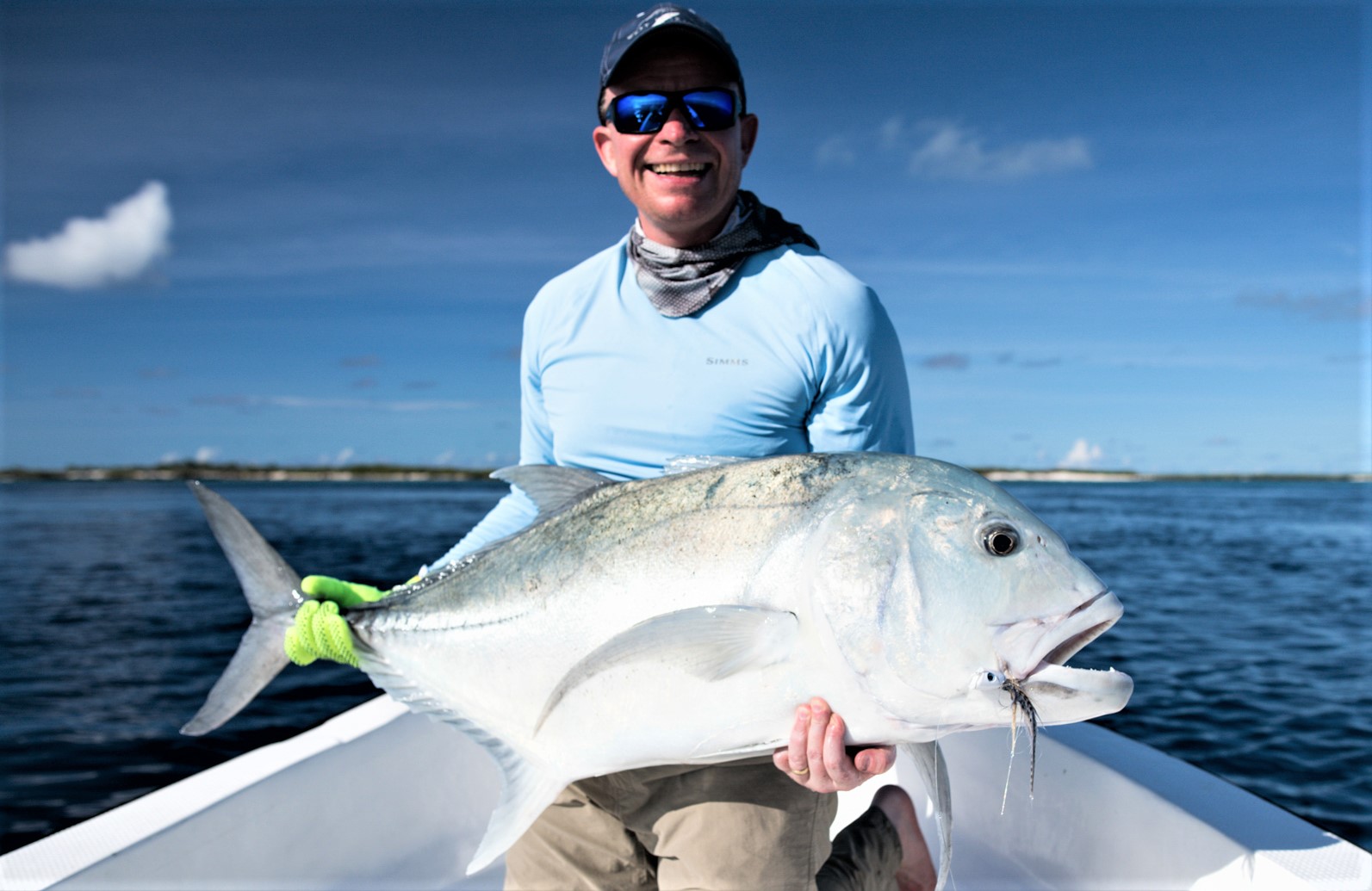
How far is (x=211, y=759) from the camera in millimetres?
8062

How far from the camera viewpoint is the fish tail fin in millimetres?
2297

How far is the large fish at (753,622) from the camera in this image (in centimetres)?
165

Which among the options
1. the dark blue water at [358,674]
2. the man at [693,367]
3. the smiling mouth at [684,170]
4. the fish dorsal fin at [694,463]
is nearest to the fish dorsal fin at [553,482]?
the fish dorsal fin at [694,463]

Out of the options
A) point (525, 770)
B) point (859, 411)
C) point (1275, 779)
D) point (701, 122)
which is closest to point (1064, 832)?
point (859, 411)

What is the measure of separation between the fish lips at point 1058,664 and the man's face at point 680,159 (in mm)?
1514

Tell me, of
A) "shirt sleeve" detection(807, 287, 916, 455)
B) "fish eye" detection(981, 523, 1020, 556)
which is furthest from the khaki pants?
"fish eye" detection(981, 523, 1020, 556)

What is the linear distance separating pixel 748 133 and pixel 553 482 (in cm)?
134

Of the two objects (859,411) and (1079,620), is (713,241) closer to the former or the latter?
(859,411)

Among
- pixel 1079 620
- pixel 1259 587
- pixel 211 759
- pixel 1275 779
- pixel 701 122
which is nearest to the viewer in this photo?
pixel 1079 620

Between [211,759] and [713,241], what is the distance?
307 inches

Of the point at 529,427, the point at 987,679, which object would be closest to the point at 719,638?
the point at 987,679

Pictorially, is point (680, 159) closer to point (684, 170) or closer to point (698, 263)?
point (684, 170)

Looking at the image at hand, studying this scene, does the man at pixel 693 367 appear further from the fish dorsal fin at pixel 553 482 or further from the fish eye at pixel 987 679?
the fish eye at pixel 987 679

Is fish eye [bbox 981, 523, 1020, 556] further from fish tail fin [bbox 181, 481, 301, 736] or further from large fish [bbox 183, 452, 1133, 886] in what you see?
fish tail fin [bbox 181, 481, 301, 736]
